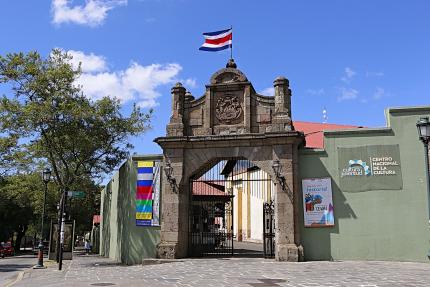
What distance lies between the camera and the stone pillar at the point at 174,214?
18906 mm

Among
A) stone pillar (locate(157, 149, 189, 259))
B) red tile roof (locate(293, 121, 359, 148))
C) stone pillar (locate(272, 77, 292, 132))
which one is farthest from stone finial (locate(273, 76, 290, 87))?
red tile roof (locate(293, 121, 359, 148))

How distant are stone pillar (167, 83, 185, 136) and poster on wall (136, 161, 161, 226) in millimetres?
1868

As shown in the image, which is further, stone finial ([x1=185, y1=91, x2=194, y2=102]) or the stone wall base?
stone finial ([x1=185, y1=91, x2=194, y2=102])

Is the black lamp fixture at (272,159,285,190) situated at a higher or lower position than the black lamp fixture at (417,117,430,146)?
lower

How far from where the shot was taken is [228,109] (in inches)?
776

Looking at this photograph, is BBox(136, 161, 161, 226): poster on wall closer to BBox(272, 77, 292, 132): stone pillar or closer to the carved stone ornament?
the carved stone ornament

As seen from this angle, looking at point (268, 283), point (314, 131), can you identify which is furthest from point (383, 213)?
point (314, 131)

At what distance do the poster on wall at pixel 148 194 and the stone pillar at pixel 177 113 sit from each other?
187cm

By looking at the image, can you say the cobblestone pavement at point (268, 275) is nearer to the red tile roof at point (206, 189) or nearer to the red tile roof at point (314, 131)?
the red tile roof at point (206, 189)

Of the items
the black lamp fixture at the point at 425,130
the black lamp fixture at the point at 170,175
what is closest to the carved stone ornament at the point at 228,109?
the black lamp fixture at the point at 170,175

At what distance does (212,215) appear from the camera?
73.2 feet

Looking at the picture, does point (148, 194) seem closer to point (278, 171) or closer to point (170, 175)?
point (170, 175)

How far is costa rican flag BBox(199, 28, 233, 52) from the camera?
822 inches

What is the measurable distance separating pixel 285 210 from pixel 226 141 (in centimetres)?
372
